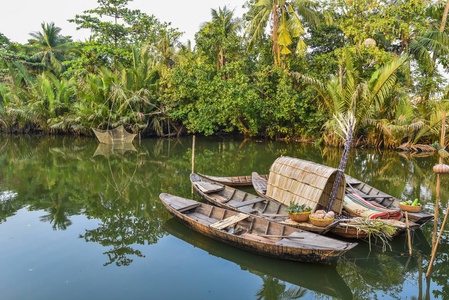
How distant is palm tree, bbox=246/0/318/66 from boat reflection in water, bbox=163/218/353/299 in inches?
592

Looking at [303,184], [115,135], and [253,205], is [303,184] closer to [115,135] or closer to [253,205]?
[253,205]

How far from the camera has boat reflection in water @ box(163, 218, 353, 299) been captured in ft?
15.3

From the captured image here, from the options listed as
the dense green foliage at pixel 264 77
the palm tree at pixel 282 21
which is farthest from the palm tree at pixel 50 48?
the palm tree at pixel 282 21

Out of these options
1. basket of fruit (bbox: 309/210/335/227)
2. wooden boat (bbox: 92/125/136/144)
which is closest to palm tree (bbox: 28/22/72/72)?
wooden boat (bbox: 92/125/136/144)

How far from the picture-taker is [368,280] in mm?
4914

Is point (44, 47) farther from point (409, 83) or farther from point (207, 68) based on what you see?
point (409, 83)

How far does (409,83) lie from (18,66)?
26598 millimetres

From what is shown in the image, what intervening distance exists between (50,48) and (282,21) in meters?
22.0

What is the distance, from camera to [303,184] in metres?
7.02

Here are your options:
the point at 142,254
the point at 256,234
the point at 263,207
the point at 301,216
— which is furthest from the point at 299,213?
the point at 142,254

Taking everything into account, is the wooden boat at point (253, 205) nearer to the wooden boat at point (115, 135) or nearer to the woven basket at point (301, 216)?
the woven basket at point (301, 216)

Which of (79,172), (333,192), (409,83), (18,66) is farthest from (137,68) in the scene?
(333,192)

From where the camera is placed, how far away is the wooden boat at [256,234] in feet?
16.0

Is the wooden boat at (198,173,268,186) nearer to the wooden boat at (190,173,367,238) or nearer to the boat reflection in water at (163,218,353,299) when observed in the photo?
the wooden boat at (190,173,367,238)
